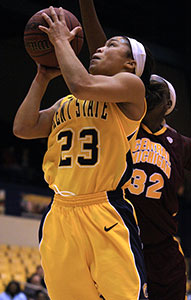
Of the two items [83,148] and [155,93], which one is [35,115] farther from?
[155,93]

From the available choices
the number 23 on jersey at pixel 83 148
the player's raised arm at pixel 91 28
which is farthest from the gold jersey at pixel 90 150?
the player's raised arm at pixel 91 28

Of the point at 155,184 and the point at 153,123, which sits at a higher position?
Result: the point at 153,123

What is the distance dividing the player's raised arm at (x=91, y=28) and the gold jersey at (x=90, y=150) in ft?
2.39

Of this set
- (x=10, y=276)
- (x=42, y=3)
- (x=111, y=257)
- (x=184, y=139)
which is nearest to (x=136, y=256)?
(x=111, y=257)

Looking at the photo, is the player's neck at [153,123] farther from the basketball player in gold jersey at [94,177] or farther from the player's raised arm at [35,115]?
the player's raised arm at [35,115]

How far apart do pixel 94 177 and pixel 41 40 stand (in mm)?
811

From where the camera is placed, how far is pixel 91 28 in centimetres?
348

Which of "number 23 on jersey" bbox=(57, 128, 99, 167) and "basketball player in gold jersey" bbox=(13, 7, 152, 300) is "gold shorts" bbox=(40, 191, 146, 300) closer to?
"basketball player in gold jersey" bbox=(13, 7, 152, 300)

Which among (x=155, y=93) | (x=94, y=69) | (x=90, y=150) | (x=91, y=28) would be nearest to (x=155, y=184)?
(x=155, y=93)

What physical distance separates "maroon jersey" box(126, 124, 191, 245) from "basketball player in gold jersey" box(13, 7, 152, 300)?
1.98 feet

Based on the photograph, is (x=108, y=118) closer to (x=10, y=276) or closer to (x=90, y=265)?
(x=90, y=265)

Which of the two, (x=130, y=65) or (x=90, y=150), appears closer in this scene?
(x=90, y=150)

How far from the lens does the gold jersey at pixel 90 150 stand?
105 inches

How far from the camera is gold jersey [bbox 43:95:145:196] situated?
267 cm
